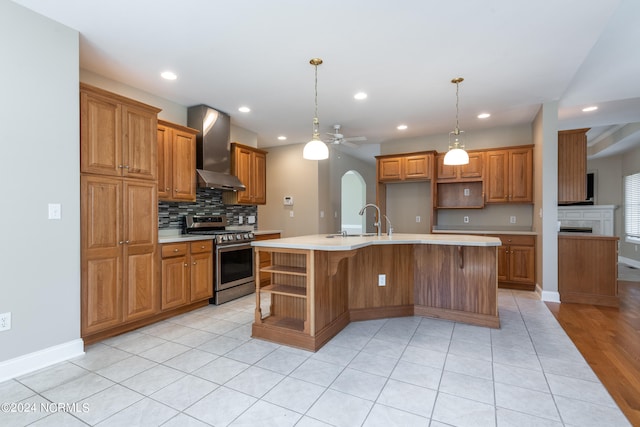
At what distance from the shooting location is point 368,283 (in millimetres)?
3342

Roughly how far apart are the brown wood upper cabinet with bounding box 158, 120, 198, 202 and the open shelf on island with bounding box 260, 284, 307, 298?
182cm

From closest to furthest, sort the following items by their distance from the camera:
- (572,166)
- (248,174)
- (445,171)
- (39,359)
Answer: (39,359), (572,166), (248,174), (445,171)

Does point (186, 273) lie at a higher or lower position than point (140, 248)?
lower

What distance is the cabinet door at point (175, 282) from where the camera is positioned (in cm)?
331

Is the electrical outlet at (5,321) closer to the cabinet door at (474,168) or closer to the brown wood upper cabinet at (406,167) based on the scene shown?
the brown wood upper cabinet at (406,167)

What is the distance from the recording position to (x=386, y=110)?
440 cm

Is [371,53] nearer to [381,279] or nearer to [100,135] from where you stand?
[381,279]

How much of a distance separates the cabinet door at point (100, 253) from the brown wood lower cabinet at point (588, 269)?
17.1ft

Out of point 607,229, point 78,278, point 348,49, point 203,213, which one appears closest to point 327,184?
point 203,213

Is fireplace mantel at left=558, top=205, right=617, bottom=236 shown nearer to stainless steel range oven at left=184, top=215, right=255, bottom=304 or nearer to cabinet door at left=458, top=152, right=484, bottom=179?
cabinet door at left=458, top=152, right=484, bottom=179

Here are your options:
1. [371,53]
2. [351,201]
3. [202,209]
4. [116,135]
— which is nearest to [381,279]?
[371,53]

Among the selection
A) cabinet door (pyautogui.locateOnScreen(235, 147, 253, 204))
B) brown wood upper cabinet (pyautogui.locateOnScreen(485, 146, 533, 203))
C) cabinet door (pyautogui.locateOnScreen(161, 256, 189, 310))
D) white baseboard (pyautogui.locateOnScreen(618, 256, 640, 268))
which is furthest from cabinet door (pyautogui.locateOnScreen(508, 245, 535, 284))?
cabinet door (pyautogui.locateOnScreen(161, 256, 189, 310))

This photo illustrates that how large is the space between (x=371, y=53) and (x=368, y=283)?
7.60ft

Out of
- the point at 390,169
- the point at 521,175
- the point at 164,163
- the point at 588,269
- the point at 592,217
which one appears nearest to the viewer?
the point at 164,163
